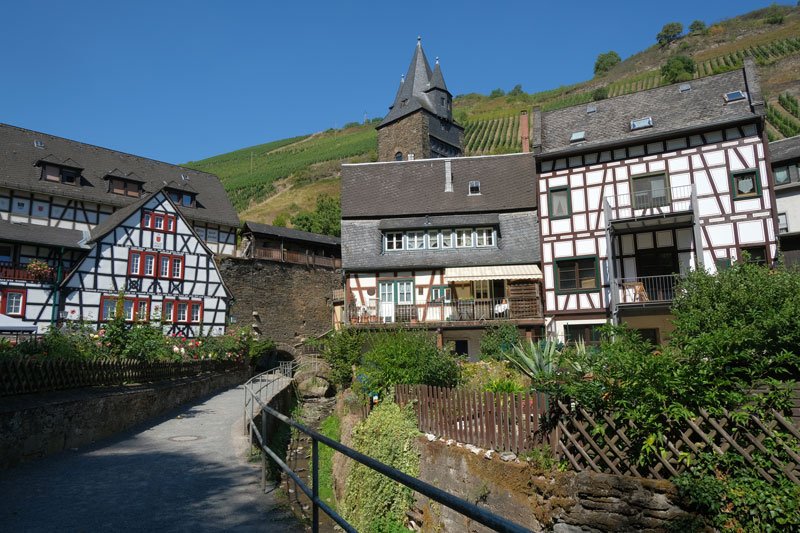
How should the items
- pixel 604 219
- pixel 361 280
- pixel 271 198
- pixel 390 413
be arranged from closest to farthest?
pixel 390 413 < pixel 604 219 < pixel 361 280 < pixel 271 198

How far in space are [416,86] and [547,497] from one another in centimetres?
4844

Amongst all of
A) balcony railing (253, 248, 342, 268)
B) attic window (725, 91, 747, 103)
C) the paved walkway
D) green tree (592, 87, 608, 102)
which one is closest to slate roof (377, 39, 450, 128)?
balcony railing (253, 248, 342, 268)

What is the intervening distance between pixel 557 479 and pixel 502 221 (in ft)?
70.3

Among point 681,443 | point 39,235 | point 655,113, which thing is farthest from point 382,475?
point 39,235

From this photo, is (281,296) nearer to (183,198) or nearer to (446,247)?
(183,198)

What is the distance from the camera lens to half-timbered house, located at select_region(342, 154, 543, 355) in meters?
26.2

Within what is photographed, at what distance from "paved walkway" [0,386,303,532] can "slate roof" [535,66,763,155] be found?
20.8 metres

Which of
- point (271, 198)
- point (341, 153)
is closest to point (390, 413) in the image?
point (271, 198)

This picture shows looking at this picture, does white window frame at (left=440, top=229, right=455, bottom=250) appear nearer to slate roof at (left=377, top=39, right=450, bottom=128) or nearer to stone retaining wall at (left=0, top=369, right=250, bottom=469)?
stone retaining wall at (left=0, top=369, right=250, bottom=469)

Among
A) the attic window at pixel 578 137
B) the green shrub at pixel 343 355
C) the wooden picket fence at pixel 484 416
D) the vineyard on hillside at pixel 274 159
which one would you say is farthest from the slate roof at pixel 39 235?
the vineyard on hillside at pixel 274 159

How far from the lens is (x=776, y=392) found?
735 cm

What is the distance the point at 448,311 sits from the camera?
87.8 ft

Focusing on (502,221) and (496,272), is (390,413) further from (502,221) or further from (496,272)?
(502,221)

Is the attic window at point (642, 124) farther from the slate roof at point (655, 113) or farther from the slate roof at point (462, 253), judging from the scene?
the slate roof at point (462, 253)
